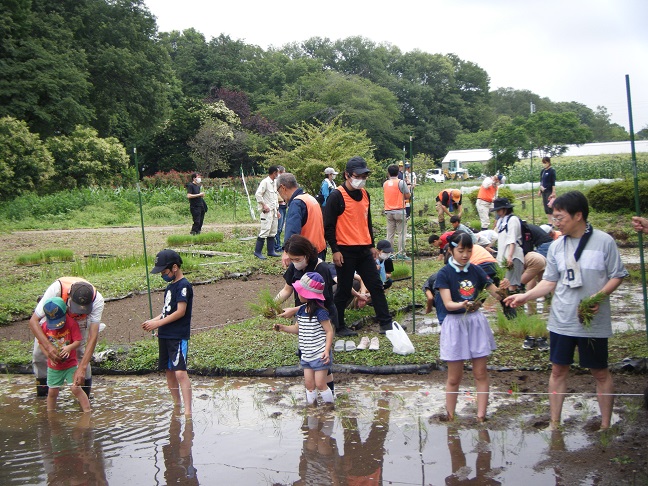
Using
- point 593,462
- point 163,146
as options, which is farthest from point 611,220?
point 163,146

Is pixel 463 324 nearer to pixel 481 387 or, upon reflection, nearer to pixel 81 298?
pixel 481 387

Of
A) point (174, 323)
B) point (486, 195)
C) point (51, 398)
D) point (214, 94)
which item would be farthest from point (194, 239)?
point (214, 94)

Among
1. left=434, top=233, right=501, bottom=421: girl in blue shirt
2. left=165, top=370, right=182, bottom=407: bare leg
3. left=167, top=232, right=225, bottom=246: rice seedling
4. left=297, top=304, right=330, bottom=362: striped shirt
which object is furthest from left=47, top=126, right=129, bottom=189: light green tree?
left=434, top=233, right=501, bottom=421: girl in blue shirt

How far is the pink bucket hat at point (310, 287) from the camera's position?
617 centimetres

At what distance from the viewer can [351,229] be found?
26.3 feet

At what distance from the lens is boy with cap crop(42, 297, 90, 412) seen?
6.46 metres

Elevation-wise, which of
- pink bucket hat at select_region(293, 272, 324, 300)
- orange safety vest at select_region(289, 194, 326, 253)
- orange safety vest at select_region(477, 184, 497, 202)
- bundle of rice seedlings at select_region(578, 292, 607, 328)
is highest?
orange safety vest at select_region(477, 184, 497, 202)

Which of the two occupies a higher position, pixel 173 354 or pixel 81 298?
pixel 81 298

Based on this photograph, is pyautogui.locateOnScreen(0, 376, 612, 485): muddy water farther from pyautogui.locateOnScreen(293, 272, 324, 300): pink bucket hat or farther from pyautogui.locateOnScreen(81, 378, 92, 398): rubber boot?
pyautogui.locateOnScreen(293, 272, 324, 300): pink bucket hat

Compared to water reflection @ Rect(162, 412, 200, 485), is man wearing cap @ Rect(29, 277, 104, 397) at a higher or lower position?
higher

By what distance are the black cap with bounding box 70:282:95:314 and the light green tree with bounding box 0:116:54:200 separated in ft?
83.9

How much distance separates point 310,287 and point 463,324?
54.0 inches

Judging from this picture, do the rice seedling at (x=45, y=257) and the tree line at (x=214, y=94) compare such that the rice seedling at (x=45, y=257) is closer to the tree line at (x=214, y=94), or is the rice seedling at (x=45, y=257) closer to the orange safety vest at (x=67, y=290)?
the tree line at (x=214, y=94)

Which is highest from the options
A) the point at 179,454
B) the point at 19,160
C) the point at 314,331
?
the point at 19,160
